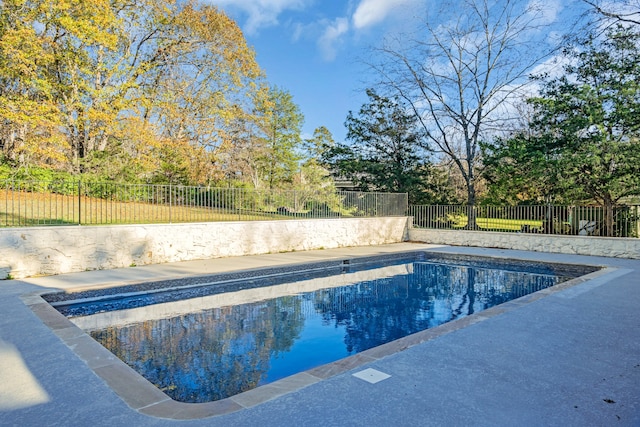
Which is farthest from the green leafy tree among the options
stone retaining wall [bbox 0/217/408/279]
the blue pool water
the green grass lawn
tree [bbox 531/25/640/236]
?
the green grass lawn

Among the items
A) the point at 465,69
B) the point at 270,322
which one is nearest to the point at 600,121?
the point at 465,69

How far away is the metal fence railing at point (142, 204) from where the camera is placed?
7888 millimetres

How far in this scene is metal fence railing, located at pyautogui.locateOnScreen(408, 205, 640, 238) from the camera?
11.8 metres

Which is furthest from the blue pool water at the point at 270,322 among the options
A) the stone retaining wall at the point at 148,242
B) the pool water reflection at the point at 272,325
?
the stone retaining wall at the point at 148,242

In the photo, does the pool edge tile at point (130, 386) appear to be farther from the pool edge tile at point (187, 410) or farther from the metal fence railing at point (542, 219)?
the metal fence railing at point (542, 219)

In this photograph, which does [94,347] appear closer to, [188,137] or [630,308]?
[630,308]

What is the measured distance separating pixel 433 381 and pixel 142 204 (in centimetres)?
861

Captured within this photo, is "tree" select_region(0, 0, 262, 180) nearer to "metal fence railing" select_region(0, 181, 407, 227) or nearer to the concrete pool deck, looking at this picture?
"metal fence railing" select_region(0, 181, 407, 227)

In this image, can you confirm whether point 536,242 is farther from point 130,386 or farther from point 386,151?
point 130,386

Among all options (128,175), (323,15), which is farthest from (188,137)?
(323,15)

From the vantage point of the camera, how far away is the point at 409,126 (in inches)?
729

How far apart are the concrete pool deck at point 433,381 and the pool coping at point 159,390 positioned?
24 millimetres

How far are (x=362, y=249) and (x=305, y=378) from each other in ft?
33.9

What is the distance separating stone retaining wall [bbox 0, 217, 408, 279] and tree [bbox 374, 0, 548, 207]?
743cm
